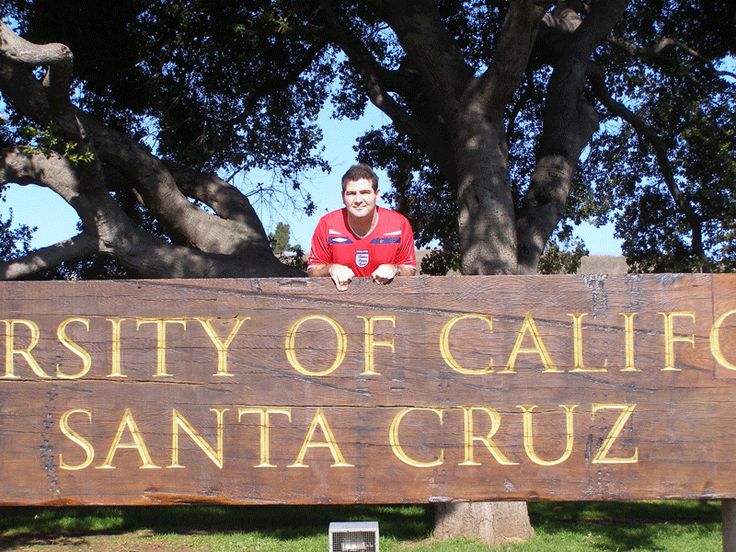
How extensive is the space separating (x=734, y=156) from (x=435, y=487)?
9.08 metres

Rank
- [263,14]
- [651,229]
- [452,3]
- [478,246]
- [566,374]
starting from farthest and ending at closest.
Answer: [651,229], [452,3], [263,14], [478,246], [566,374]

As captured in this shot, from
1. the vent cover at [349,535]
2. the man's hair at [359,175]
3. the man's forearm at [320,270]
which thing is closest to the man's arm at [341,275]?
the man's forearm at [320,270]

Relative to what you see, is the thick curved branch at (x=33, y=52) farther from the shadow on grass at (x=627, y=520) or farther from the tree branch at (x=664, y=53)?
the tree branch at (x=664, y=53)

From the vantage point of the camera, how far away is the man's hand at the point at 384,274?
369 cm

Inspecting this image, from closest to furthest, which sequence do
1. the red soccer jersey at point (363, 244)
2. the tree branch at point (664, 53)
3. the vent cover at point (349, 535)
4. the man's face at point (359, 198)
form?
the man's face at point (359, 198)
the red soccer jersey at point (363, 244)
the vent cover at point (349, 535)
the tree branch at point (664, 53)

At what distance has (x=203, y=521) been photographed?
11.3 m

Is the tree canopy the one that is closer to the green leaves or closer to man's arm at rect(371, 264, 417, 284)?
the green leaves

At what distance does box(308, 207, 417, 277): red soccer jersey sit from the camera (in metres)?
4.05

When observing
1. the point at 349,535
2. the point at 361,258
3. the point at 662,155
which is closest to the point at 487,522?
the point at 349,535

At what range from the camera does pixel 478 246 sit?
8.95 m

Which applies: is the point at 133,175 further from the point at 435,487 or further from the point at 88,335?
the point at 435,487

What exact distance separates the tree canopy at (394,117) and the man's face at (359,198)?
3.85 m

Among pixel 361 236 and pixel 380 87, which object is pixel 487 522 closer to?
pixel 380 87

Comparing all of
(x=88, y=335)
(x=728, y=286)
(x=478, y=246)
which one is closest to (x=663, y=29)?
(x=478, y=246)
